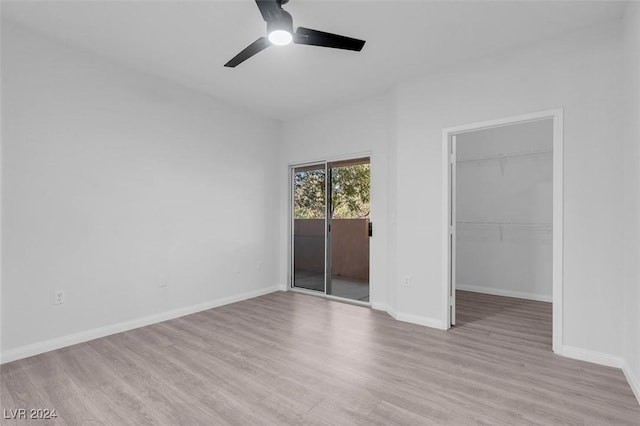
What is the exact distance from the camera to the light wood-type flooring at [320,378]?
1932mm

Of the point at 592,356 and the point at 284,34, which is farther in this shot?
the point at 592,356

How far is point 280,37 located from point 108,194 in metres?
2.33

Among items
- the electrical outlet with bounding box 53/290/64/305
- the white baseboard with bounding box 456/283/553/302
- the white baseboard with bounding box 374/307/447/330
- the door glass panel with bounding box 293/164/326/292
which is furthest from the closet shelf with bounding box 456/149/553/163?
the electrical outlet with bounding box 53/290/64/305

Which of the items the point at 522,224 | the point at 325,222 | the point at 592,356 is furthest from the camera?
the point at 325,222

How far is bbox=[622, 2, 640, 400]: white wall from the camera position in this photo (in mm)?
2131

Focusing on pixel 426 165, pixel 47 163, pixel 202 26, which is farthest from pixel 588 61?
pixel 47 163

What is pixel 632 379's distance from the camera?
2223 millimetres

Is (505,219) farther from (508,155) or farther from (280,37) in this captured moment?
(280,37)

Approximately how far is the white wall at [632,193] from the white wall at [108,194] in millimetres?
4049

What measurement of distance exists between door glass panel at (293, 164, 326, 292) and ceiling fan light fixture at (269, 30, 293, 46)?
2.70m

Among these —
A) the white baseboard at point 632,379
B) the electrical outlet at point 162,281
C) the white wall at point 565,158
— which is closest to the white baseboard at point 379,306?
the white wall at point 565,158

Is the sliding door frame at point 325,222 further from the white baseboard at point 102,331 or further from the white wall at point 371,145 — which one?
the white baseboard at point 102,331

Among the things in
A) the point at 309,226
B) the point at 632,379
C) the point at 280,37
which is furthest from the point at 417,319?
the point at 280,37

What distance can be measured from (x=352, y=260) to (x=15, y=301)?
12.9 ft
